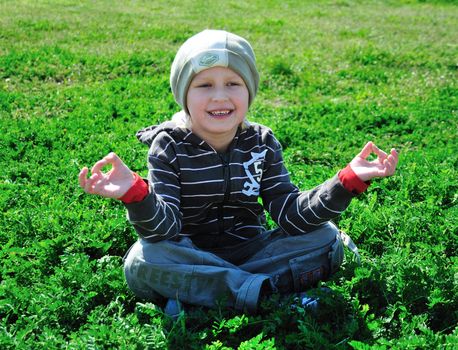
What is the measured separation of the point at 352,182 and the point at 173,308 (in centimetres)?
118

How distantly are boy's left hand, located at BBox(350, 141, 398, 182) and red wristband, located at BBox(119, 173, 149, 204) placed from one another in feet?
3.59

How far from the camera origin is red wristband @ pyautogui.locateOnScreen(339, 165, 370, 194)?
325cm

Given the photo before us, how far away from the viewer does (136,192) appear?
300 centimetres

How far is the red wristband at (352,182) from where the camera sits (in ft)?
10.7

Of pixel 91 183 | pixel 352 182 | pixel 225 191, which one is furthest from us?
pixel 225 191

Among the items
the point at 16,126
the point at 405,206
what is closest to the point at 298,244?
the point at 405,206

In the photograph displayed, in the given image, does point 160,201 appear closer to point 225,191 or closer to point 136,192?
point 136,192

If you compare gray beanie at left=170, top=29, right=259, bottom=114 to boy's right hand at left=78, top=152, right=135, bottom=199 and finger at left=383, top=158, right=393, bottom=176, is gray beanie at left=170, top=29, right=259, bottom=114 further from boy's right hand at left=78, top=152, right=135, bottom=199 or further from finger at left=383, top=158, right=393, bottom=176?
finger at left=383, top=158, right=393, bottom=176

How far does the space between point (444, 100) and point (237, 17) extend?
7.00m

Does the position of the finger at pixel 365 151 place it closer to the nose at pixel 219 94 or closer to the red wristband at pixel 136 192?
the nose at pixel 219 94

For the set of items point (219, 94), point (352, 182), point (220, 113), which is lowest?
point (352, 182)

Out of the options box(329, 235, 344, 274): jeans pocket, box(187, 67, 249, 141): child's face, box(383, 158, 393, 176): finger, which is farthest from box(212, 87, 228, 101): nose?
box(329, 235, 344, 274): jeans pocket

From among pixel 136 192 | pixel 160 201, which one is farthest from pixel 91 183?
pixel 160 201

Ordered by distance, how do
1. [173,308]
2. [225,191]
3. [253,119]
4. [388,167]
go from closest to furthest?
[388,167] → [173,308] → [225,191] → [253,119]
